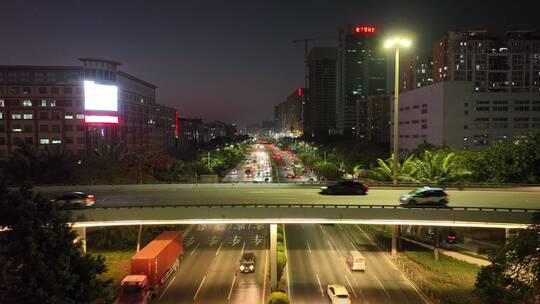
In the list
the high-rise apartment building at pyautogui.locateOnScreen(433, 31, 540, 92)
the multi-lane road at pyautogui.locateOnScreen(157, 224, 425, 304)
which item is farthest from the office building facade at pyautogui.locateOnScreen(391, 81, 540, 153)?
the multi-lane road at pyautogui.locateOnScreen(157, 224, 425, 304)

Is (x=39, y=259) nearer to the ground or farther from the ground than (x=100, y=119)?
nearer to the ground

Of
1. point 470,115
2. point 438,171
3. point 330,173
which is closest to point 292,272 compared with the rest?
point 438,171

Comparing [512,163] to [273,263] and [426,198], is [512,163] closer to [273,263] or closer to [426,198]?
[426,198]

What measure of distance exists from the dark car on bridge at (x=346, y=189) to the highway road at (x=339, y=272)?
5509mm

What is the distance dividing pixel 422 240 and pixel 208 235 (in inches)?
806

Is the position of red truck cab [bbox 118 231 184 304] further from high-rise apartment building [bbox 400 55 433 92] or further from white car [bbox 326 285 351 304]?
high-rise apartment building [bbox 400 55 433 92]

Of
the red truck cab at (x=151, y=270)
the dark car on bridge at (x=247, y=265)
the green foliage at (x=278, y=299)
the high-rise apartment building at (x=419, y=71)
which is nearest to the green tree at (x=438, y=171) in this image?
the dark car on bridge at (x=247, y=265)

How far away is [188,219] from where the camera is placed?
75.1ft

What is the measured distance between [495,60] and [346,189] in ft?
466

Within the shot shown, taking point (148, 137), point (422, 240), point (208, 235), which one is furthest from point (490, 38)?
point (208, 235)

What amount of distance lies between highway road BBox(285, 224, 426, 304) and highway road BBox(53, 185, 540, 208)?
5155 mm

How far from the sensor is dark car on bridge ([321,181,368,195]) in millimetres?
29344

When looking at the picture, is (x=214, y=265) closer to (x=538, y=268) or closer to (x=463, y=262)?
(x=463, y=262)

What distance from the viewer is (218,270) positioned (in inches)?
1119
